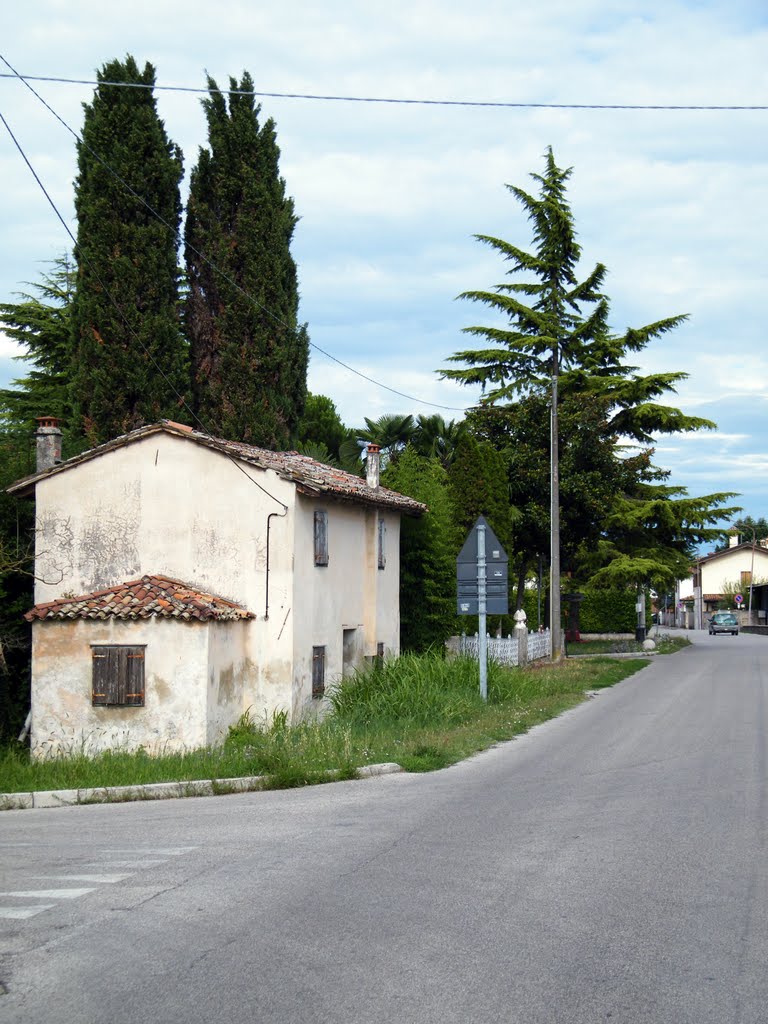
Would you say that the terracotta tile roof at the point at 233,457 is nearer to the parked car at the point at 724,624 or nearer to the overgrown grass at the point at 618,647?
the overgrown grass at the point at 618,647

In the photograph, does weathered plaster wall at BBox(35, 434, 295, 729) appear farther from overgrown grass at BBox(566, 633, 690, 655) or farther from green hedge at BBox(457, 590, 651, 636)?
green hedge at BBox(457, 590, 651, 636)

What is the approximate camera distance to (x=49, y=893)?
774 centimetres

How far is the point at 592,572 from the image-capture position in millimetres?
48781

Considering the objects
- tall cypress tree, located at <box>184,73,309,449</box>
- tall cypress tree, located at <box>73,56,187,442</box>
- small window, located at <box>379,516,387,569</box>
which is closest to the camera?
small window, located at <box>379,516,387,569</box>

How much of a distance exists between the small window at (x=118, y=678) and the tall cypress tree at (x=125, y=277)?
13.9 meters

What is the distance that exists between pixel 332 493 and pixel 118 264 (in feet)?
46.8

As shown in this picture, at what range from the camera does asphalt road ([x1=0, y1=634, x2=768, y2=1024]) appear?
5.40 m

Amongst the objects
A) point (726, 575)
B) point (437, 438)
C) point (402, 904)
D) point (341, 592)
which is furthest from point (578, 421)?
point (726, 575)

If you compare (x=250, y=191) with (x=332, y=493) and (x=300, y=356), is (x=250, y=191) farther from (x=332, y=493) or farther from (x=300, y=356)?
(x=332, y=493)

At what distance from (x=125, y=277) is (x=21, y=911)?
27352mm

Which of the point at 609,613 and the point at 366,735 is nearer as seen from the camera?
the point at 366,735

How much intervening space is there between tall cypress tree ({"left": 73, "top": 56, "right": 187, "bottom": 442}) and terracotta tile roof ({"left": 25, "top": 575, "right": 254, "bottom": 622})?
496 inches

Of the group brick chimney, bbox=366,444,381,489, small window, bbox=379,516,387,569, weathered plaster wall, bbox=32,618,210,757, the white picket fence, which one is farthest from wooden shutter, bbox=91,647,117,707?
the white picket fence

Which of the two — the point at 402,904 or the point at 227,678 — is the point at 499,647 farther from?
the point at 402,904
